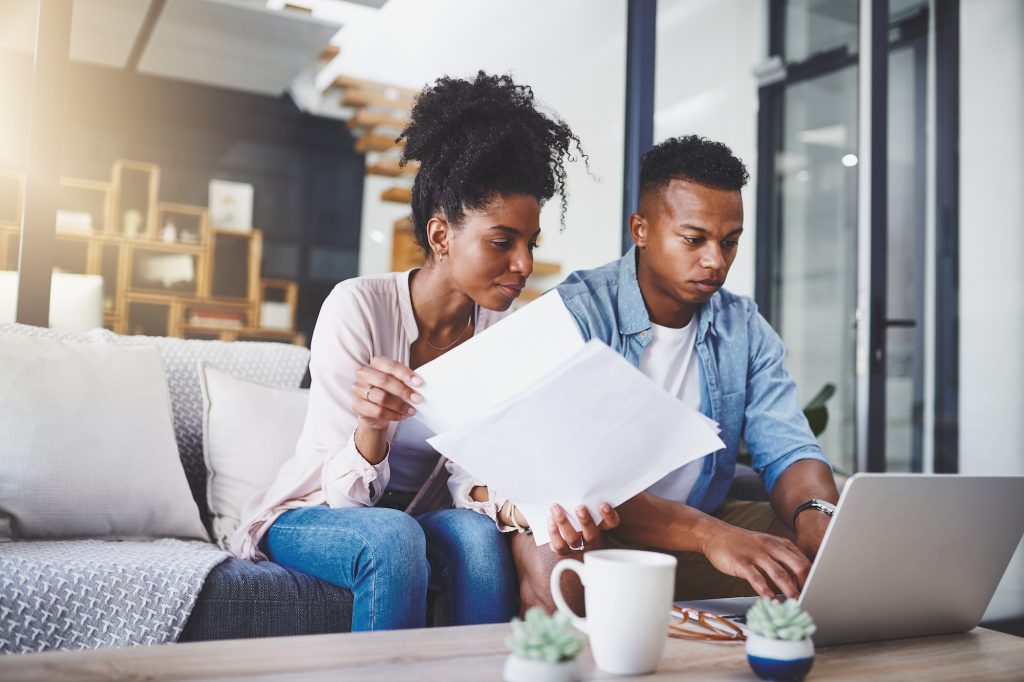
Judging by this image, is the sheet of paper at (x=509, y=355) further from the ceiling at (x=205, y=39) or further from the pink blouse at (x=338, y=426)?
the ceiling at (x=205, y=39)

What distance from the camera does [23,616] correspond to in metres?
1.24

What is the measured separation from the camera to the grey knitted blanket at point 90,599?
124 centimetres

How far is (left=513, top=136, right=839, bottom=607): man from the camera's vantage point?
1.55 meters

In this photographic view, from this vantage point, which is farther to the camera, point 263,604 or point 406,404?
point 263,604

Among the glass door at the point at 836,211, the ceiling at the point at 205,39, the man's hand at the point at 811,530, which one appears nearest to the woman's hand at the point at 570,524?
the man's hand at the point at 811,530

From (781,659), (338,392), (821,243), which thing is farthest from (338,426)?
(821,243)

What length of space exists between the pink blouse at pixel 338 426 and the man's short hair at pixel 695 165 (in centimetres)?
57

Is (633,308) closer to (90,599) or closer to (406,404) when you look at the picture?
(406,404)

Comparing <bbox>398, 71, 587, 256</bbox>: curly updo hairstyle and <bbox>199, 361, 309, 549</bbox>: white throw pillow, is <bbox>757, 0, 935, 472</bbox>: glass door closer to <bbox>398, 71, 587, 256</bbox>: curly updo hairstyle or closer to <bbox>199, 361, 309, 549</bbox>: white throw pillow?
<bbox>398, 71, 587, 256</bbox>: curly updo hairstyle

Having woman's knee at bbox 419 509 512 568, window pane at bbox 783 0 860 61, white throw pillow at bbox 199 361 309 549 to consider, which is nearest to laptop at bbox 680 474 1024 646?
woman's knee at bbox 419 509 512 568

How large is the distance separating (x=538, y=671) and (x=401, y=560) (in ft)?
1.89

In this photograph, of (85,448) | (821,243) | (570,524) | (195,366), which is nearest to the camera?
(570,524)

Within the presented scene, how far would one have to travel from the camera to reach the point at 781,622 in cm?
79

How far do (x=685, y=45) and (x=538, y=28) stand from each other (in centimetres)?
61
